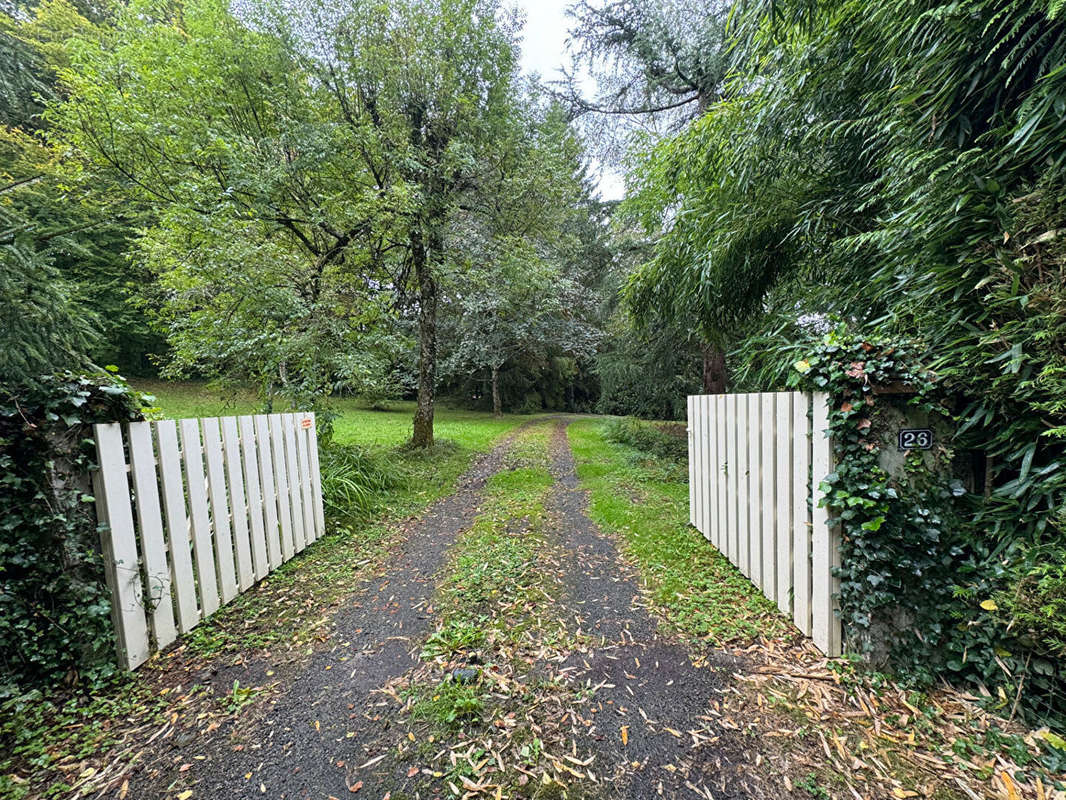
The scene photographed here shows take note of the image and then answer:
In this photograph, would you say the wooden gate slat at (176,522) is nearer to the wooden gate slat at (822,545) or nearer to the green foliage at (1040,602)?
the wooden gate slat at (822,545)

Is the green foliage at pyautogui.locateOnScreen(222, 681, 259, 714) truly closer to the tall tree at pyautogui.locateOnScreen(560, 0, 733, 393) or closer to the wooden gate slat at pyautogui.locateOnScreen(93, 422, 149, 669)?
the wooden gate slat at pyautogui.locateOnScreen(93, 422, 149, 669)

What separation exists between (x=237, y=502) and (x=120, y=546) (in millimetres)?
917

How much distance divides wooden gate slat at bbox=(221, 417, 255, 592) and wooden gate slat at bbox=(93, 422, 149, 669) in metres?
0.78

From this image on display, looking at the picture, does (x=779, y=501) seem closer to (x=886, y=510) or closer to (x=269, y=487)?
(x=886, y=510)

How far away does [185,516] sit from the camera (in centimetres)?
245

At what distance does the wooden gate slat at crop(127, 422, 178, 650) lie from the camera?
7.09 ft

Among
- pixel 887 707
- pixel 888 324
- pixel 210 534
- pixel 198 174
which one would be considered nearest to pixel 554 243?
pixel 198 174

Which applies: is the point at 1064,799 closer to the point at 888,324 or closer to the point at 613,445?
the point at 888,324

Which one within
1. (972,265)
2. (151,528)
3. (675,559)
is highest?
(972,265)

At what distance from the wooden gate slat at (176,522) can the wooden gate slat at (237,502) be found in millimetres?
436

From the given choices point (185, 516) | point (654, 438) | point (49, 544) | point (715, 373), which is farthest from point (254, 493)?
point (654, 438)

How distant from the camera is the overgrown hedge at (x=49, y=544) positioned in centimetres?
184

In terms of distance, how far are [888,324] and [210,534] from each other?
4.44 metres

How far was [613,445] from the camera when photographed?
10.2 meters
